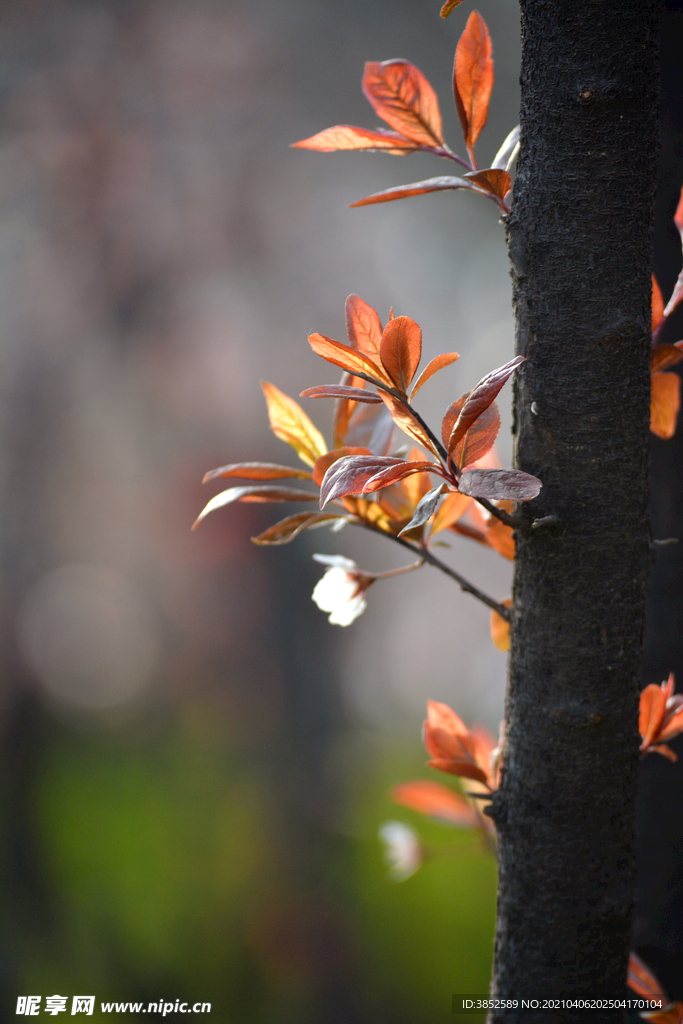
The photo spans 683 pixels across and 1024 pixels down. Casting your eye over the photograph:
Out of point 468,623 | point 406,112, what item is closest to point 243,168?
point 468,623

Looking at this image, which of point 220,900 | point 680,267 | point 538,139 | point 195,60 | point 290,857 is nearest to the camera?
point 538,139

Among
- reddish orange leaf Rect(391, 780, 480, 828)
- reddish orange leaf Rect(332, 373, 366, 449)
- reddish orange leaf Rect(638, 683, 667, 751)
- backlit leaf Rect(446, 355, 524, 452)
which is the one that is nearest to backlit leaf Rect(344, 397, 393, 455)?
reddish orange leaf Rect(332, 373, 366, 449)

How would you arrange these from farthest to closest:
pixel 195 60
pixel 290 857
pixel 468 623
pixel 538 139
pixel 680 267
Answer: pixel 468 623
pixel 195 60
pixel 290 857
pixel 680 267
pixel 538 139

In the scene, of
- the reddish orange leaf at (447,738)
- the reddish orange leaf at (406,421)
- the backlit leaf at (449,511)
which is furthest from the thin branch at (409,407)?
the reddish orange leaf at (447,738)

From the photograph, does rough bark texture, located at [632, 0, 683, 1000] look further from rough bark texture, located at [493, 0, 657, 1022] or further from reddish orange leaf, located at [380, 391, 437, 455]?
reddish orange leaf, located at [380, 391, 437, 455]

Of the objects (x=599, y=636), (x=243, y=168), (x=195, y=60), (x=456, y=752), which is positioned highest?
(x=195, y=60)

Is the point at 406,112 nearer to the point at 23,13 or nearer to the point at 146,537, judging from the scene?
the point at 146,537

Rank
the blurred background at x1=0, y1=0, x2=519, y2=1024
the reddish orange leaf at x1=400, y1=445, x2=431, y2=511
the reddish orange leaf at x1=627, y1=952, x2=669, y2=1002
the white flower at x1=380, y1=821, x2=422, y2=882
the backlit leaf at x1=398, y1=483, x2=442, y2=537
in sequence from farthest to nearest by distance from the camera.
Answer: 1. the blurred background at x1=0, y1=0, x2=519, y2=1024
2. the white flower at x1=380, y1=821, x2=422, y2=882
3. the reddish orange leaf at x1=627, y1=952, x2=669, y2=1002
4. the reddish orange leaf at x1=400, y1=445, x2=431, y2=511
5. the backlit leaf at x1=398, y1=483, x2=442, y2=537

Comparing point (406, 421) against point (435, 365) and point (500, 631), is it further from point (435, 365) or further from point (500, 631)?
point (500, 631)
